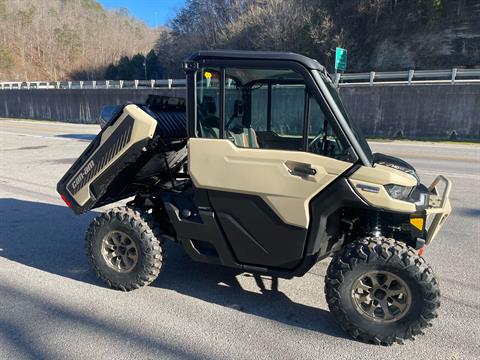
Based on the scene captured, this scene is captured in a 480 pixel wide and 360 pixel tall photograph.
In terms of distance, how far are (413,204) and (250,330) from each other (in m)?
1.62

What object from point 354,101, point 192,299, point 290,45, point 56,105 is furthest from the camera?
point 290,45

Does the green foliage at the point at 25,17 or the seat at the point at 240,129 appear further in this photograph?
the green foliage at the point at 25,17

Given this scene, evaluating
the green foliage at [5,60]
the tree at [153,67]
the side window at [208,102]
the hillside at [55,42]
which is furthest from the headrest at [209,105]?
the green foliage at [5,60]

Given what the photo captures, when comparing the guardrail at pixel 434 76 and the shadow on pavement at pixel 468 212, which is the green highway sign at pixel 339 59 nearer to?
the guardrail at pixel 434 76

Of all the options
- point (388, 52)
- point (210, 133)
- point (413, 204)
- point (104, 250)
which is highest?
point (388, 52)

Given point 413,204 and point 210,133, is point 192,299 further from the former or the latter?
point 413,204

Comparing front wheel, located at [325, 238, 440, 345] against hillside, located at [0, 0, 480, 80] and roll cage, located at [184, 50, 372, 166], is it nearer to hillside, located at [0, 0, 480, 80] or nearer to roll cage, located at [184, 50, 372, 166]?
roll cage, located at [184, 50, 372, 166]

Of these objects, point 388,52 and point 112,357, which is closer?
point 112,357

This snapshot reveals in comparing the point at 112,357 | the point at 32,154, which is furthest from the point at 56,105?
the point at 112,357

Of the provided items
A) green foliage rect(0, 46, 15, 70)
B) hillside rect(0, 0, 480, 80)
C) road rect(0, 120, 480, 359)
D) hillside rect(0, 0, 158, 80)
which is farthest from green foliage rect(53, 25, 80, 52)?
road rect(0, 120, 480, 359)

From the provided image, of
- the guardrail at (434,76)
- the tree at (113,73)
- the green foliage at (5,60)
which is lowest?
the guardrail at (434,76)

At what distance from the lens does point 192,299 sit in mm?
3791

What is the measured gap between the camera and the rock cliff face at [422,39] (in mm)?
35750

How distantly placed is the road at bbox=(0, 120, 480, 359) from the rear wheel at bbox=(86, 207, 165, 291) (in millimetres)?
162
